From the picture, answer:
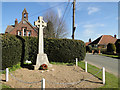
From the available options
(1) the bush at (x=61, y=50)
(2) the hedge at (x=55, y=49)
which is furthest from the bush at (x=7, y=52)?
(1) the bush at (x=61, y=50)

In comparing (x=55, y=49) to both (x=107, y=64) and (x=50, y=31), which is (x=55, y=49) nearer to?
(x=107, y=64)

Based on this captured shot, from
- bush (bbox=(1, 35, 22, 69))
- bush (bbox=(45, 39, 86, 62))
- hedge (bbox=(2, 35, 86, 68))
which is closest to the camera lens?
bush (bbox=(1, 35, 22, 69))

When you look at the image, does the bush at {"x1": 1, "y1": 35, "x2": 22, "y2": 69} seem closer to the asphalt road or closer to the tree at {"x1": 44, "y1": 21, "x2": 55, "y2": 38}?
the asphalt road

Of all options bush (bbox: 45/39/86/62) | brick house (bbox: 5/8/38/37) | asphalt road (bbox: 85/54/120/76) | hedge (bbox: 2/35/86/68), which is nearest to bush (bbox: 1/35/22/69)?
hedge (bbox: 2/35/86/68)

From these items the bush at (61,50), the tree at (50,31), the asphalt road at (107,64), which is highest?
the tree at (50,31)

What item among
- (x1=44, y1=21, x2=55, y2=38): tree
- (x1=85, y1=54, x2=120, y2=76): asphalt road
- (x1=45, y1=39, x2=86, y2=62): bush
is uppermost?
(x1=44, y1=21, x2=55, y2=38): tree

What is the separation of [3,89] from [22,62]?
19.3 ft

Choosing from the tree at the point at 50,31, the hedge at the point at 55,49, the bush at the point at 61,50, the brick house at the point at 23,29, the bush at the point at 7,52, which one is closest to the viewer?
the bush at the point at 7,52

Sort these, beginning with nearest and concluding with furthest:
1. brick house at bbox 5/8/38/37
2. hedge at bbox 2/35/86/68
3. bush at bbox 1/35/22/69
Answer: bush at bbox 1/35/22/69
hedge at bbox 2/35/86/68
brick house at bbox 5/8/38/37

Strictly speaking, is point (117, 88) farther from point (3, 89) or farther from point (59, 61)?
point (59, 61)

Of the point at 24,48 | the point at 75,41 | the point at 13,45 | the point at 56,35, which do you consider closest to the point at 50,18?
the point at 56,35

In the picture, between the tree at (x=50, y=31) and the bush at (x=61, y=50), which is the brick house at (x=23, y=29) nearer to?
the tree at (x=50, y=31)

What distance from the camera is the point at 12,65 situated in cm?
797

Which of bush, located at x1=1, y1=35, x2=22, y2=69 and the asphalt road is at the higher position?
bush, located at x1=1, y1=35, x2=22, y2=69
